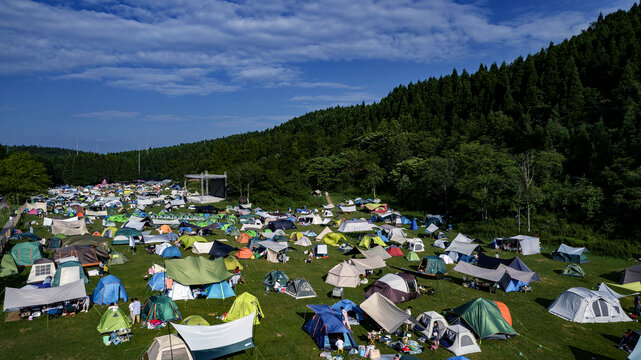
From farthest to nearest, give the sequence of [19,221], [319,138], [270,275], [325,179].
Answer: [319,138] → [325,179] → [19,221] → [270,275]

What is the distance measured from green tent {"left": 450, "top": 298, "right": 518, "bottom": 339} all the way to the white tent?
2.43 ft

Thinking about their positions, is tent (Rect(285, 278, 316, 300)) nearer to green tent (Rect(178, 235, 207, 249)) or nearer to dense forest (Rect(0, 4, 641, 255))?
green tent (Rect(178, 235, 207, 249))

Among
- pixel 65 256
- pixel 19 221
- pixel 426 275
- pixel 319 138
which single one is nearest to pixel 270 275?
pixel 426 275

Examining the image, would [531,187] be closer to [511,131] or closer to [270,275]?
[511,131]

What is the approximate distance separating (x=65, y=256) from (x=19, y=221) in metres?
23.8

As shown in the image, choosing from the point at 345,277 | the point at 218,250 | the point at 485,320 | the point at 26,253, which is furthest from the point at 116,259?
the point at 485,320

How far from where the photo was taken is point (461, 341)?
495 inches

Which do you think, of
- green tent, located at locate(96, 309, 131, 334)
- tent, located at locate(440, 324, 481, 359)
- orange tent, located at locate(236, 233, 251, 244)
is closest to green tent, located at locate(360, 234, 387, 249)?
orange tent, located at locate(236, 233, 251, 244)

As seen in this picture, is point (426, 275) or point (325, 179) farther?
point (325, 179)

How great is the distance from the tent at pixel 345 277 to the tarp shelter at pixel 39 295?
11512 mm

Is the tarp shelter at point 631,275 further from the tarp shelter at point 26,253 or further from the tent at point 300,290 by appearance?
the tarp shelter at point 26,253

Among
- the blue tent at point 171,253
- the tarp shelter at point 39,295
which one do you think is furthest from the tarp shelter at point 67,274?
the blue tent at point 171,253

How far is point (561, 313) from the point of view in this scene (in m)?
16.0

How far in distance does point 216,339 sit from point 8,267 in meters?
16.4
